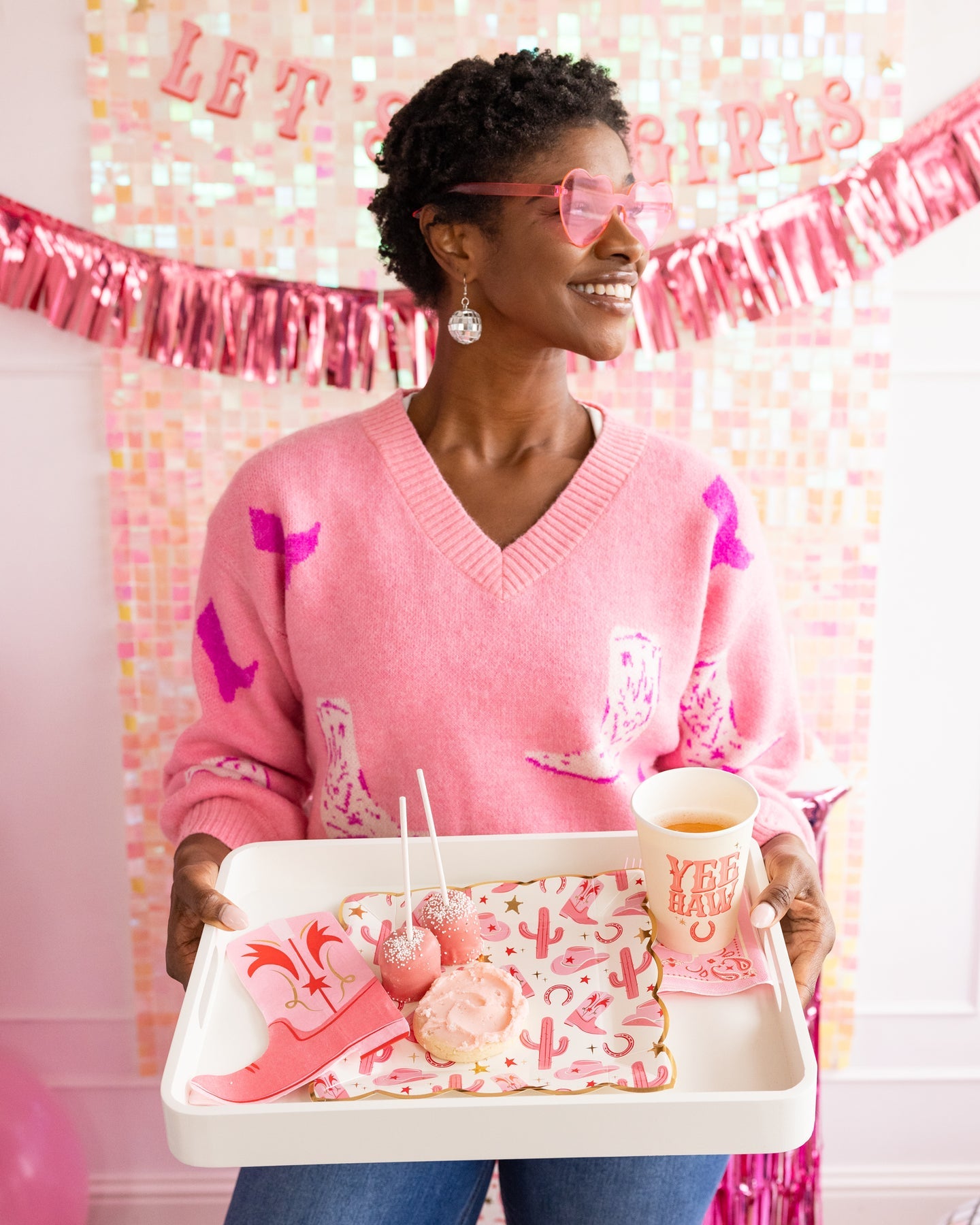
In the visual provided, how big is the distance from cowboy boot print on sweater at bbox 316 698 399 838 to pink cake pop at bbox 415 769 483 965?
0.24 m

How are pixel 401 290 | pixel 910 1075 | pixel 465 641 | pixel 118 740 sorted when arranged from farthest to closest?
pixel 910 1075 → pixel 118 740 → pixel 401 290 → pixel 465 641

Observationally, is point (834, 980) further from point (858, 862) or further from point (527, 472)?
point (527, 472)

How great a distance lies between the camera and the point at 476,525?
3.81 ft

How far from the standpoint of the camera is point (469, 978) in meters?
0.89

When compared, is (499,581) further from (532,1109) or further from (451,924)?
(532,1109)

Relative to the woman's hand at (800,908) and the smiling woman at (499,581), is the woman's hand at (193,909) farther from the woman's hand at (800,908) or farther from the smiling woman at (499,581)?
the woman's hand at (800,908)

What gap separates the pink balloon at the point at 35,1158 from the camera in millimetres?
1462

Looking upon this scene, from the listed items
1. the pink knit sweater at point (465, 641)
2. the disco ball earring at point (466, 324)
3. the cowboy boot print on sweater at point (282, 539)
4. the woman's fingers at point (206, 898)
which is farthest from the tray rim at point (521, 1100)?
the disco ball earring at point (466, 324)

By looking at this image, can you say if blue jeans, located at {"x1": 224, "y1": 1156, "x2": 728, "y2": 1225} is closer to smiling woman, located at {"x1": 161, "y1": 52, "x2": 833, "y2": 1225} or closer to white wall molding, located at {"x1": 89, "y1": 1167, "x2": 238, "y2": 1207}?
smiling woman, located at {"x1": 161, "y1": 52, "x2": 833, "y2": 1225}

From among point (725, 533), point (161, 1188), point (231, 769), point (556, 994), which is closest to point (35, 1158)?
point (161, 1188)

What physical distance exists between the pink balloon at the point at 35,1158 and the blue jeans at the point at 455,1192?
0.59 meters

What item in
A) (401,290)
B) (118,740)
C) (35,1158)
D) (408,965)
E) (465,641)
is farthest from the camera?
(118,740)

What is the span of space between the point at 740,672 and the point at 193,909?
626 millimetres

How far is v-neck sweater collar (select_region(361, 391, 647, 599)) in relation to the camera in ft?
3.73
